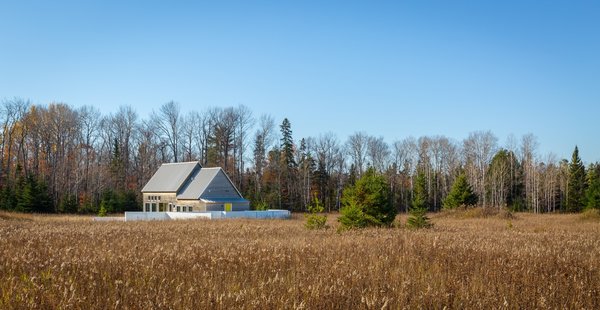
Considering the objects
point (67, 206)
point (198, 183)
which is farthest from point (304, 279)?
point (67, 206)

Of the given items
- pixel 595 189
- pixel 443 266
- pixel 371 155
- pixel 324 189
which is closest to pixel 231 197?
pixel 324 189

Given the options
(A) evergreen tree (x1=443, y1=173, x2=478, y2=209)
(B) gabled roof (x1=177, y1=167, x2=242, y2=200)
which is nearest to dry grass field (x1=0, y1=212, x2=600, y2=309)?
Result: (B) gabled roof (x1=177, y1=167, x2=242, y2=200)

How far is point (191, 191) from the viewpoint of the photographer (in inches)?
2090

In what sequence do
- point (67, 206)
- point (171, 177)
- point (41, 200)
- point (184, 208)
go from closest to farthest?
1. point (41, 200)
2. point (184, 208)
3. point (67, 206)
4. point (171, 177)

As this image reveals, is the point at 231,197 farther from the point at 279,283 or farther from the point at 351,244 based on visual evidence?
the point at 279,283

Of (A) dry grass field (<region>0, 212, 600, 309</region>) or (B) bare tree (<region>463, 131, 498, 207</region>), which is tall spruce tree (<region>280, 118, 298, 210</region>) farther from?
(A) dry grass field (<region>0, 212, 600, 309</region>)

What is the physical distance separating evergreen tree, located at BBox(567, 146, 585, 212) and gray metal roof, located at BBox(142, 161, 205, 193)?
5205 cm

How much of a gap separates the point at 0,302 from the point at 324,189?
69.1 metres

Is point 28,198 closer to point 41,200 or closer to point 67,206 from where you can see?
point 41,200

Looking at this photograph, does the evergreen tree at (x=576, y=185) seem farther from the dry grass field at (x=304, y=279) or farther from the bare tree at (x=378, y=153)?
the dry grass field at (x=304, y=279)

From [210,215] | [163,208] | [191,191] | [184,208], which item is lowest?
[163,208]

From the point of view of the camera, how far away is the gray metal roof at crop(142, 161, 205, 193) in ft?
180

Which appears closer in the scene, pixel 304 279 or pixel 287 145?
pixel 304 279

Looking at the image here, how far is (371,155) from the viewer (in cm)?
8006
